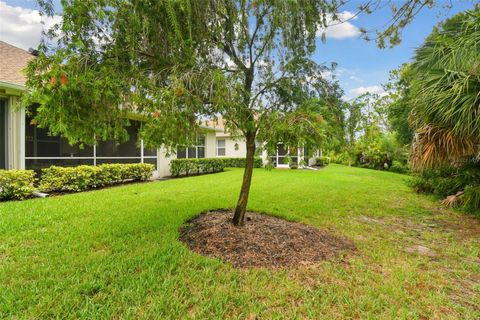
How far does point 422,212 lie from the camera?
7277mm

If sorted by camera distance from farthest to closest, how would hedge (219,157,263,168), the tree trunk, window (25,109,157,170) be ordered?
hedge (219,157,263,168)
window (25,109,157,170)
the tree trunk

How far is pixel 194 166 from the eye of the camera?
15.7 m

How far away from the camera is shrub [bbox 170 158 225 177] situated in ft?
47.4

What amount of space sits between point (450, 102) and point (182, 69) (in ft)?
15.5

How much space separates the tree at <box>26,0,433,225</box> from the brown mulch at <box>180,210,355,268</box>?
0.93 m

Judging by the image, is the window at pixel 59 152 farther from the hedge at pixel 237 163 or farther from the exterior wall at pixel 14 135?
the hedge at pixel 237 163

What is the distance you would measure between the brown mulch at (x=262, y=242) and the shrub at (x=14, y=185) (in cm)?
551

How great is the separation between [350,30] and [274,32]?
1814mm

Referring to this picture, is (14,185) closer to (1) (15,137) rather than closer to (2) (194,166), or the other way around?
(1) (15,137)

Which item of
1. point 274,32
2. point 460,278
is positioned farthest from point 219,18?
point 460,278

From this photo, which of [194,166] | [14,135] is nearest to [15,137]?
[14,135]

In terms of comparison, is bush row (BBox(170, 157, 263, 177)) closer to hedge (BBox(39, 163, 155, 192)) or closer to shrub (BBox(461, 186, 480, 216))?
hedge (BBox(39, 163, 155, 192))

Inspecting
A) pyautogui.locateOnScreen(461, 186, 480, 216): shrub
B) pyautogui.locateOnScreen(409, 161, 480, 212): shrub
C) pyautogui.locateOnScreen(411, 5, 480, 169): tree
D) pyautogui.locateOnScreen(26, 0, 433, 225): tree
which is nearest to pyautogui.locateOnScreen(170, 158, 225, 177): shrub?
pyautogui.locateOnScreen(26, 0, 433, 225): tree

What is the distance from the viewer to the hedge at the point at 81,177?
8579 millimetres
